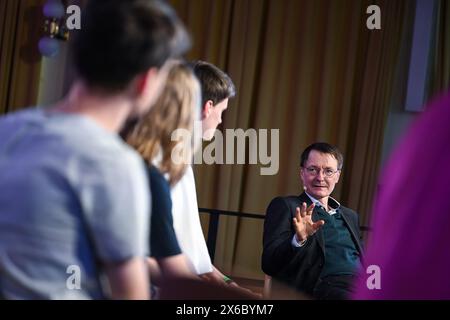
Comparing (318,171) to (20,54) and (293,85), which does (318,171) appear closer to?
(293,85)

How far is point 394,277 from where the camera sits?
861mm

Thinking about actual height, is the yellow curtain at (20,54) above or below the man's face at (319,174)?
above

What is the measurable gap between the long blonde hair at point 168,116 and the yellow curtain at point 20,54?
423cm

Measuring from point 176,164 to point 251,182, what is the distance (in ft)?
13.5

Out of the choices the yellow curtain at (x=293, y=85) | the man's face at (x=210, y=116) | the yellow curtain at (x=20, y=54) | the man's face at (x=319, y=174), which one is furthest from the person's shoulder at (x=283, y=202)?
the yellow curtain at (x=20, y=54)

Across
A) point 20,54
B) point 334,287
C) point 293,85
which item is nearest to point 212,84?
point 334,287

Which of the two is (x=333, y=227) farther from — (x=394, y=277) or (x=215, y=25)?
(x=215, y=25)

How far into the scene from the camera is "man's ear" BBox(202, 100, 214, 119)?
2004 millimetres

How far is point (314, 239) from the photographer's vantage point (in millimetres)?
2752

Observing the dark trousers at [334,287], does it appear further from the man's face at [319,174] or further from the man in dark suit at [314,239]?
the man's face at [319,174]

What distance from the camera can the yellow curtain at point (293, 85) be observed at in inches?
Answer: 213

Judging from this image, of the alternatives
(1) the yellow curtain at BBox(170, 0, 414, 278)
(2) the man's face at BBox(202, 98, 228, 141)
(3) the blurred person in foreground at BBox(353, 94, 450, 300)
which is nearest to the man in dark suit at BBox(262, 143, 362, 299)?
(2) the man's face at BBox(202, 98, 228, 141)

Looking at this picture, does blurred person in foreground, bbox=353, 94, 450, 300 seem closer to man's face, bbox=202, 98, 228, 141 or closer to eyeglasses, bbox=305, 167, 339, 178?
man's face, bbox=202, 98, 228, 141

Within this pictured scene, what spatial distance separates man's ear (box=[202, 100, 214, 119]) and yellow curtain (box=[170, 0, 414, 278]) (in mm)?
3453
